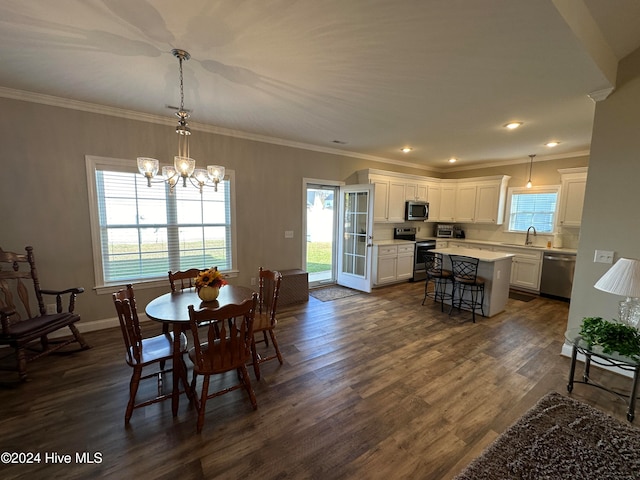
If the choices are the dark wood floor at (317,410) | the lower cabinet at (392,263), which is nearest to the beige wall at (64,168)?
the dark wood floor at (317,410)

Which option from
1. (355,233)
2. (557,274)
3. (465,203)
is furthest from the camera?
(465,203)

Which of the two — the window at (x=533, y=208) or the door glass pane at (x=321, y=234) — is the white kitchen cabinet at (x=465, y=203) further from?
the door glass pane at (x=321, y=234)

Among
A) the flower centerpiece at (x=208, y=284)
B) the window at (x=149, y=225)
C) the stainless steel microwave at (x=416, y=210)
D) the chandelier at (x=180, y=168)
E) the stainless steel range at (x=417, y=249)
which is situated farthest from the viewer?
the stainless steel range at (x=417, y=249)

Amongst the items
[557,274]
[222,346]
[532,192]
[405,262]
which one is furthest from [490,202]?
[222,346]

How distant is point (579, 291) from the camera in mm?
2818

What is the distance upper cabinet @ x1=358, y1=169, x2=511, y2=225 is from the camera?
18.1ft

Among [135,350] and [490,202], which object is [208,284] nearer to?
[135,350]

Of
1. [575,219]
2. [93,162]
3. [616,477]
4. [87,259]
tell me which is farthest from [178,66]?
[575,219]

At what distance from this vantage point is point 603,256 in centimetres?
264

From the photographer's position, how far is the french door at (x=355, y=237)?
16.6ft

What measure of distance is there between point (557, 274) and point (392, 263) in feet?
9.42

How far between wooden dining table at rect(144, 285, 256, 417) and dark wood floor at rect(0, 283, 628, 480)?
27 centimetres

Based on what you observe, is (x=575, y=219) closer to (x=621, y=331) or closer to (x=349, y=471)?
(x=621, y=331)

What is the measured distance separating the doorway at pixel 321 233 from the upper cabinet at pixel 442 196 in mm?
829
